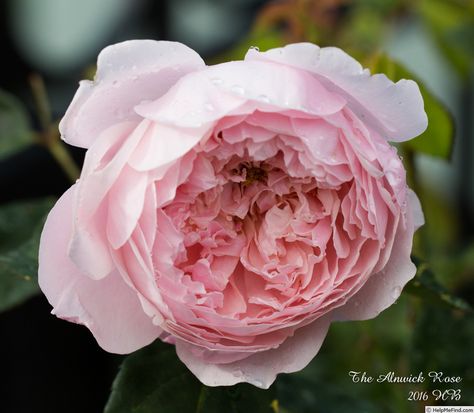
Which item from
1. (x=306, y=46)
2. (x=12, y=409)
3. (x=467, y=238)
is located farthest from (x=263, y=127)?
(x=467, y=238)

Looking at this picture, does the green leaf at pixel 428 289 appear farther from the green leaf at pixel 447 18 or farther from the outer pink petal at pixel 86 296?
the green leaf at pixel 447 18

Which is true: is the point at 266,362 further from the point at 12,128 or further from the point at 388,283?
the point at 12,128

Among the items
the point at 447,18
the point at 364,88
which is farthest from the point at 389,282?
the point at 447,18

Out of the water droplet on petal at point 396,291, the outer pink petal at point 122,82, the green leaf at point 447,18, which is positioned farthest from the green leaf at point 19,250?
the green leaf at point 447,18

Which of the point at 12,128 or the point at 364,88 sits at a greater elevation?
the point at 364,88

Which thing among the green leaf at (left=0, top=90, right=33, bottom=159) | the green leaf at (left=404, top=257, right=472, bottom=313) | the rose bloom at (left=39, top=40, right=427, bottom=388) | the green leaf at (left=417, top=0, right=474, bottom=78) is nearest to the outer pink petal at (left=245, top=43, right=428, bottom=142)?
the rose bloom at (left=39, top=40, right=427, bottom=388)

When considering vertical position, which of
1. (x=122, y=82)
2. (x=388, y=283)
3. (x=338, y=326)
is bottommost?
(x=338, y=326)

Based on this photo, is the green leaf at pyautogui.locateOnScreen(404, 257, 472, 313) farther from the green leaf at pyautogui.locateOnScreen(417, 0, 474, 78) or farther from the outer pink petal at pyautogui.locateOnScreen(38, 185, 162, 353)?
the green leaf at pyautogui.locateOnScreen(417, 0, 474, 78)
